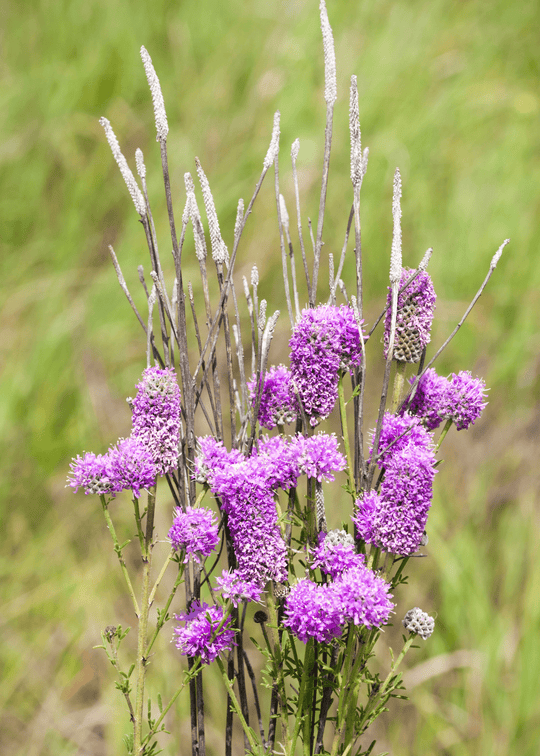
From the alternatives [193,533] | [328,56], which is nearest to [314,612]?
[193,533]

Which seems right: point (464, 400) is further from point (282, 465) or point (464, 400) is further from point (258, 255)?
point (258, 255)

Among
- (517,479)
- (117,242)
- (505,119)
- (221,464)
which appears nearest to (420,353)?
(221,464)

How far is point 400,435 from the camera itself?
55cm

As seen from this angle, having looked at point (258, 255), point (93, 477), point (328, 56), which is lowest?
point (93, 477)

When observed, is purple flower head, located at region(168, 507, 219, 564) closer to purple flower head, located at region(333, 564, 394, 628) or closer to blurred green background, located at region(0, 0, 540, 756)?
purple flower head, located at region(333, 564, 394, 628)

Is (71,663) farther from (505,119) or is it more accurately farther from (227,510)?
(505,119)

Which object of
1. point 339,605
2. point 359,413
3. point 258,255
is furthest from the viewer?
point 258,255

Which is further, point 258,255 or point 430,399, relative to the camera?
point 258,255

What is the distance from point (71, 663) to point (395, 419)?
1.34 m

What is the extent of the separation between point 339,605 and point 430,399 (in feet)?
0.72

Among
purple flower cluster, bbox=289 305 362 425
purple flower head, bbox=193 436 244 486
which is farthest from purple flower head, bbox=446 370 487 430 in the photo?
purple flower head, bbox=193 436 244 486

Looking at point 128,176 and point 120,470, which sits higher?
point 128,176

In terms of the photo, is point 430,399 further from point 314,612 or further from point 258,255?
point 258,255

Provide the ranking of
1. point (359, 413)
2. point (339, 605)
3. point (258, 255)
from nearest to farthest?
point (339, 605) → point (359, 413) → point (258, 255)
